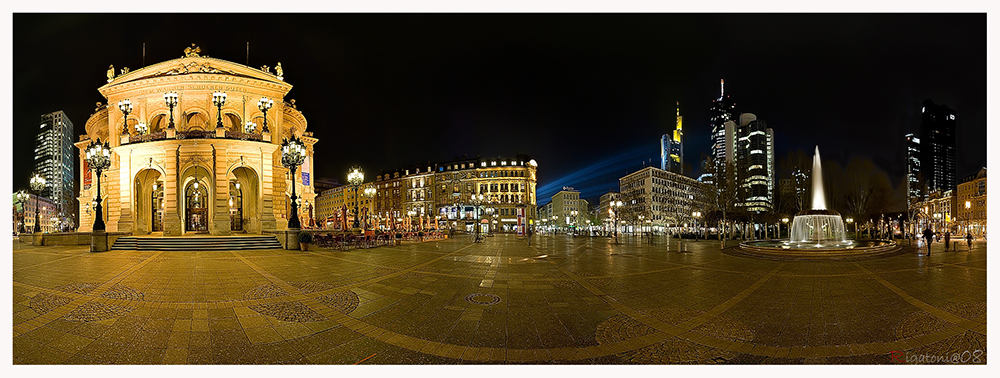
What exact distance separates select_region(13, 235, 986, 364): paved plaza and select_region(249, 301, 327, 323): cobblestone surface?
0.04 meters

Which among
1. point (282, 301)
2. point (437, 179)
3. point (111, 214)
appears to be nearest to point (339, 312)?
point (282, 301)

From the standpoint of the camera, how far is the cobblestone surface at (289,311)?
6906 millimetres

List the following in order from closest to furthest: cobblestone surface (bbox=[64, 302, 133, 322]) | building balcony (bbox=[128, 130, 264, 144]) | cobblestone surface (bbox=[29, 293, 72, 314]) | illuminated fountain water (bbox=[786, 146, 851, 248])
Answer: cobblestone surface (bbox=[64, 302, 133, 322]) < cobblestone surface (bbox=[29, 293, 72, 314]) < illuminated fountain water (bbox=[786, 146, 851, 248]) < building balcony (bbox=[128, 130, 264, 144])

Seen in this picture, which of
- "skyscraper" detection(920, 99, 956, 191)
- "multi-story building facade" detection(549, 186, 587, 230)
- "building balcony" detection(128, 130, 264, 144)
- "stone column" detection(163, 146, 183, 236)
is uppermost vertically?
"skyscraper" detection(920, 99, 956, 191)

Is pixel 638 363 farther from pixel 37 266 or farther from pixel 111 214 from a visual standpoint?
pixel 111 214

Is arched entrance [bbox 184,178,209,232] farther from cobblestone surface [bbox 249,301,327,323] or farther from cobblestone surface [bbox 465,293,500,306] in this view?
cobblestone surface [bbox 465,293,500,306]

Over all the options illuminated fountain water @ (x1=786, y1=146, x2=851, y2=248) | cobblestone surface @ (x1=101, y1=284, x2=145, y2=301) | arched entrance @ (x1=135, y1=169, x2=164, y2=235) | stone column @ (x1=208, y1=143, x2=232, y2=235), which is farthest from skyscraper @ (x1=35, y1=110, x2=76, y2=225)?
illuminated fountain water @ (x1=786, y1=146, x2=851, y2=248)

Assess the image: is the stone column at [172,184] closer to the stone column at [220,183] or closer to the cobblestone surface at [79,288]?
the stone column at [220,183]

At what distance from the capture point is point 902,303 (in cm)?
828

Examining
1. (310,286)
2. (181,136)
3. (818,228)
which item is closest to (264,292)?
(310,286)

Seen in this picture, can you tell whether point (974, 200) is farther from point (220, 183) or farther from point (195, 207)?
point (195, 207)

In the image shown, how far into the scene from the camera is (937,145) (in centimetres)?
9931

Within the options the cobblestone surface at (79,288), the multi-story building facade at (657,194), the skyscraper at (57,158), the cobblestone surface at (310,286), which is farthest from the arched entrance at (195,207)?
the multi-story building facade at (657,194)

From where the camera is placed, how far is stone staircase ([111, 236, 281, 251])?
70.4 feet
